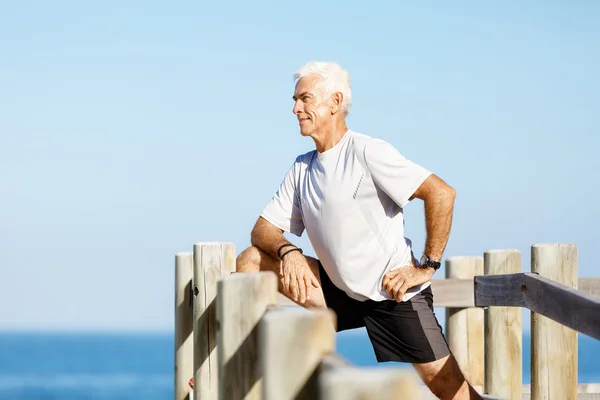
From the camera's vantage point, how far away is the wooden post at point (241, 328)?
269 centimetres

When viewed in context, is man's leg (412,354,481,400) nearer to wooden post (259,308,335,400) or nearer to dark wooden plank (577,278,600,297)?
wooden post (259,308,335,400)

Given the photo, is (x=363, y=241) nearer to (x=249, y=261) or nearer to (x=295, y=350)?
(x=249, y=261)

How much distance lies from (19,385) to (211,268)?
44.5 meters

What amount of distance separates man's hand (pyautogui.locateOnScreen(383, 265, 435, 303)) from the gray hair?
82cm

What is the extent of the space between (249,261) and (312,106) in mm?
800

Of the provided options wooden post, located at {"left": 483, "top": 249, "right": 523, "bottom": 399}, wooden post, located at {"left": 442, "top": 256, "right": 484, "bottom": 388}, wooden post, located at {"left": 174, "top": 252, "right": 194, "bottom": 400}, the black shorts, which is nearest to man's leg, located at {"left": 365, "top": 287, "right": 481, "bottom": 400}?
the black shorts

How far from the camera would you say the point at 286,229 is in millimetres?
4773

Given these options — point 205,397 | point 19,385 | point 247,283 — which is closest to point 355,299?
point 205,397

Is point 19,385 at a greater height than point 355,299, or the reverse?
point 355,299

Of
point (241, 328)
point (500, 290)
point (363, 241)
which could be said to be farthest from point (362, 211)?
point (241, 328)

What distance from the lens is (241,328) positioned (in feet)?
9.06

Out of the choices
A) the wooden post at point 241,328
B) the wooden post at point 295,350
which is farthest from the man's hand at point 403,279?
the wooden post at point 295,350

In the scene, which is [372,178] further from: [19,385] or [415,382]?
[19,385]

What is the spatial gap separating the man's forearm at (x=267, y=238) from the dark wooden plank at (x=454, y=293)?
2.45 meters
